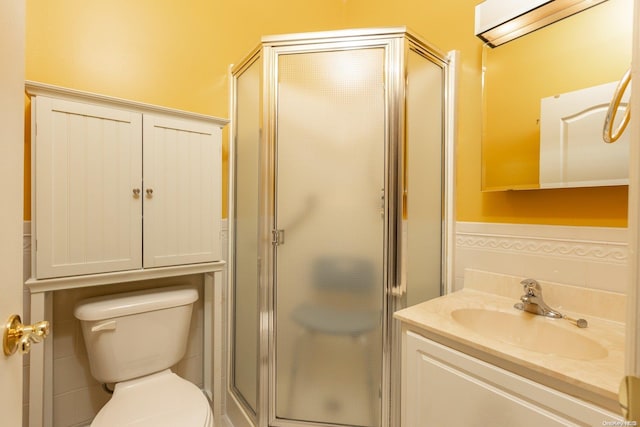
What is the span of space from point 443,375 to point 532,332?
16.7 inches

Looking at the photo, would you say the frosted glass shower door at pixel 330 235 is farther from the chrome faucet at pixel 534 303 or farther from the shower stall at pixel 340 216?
the chrome faucet at pixel 534 303

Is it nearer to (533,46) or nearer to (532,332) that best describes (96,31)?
(533,46)

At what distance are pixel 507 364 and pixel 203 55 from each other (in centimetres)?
198

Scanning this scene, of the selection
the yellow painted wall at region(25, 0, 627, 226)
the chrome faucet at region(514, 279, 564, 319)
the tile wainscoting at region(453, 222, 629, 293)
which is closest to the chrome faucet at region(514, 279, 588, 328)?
the chrome faucet at region(514, 279, 564, 319)

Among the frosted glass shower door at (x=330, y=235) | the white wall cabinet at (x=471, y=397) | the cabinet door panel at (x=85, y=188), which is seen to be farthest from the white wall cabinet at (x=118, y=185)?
the white wall cabinet at (x=471, y=397)

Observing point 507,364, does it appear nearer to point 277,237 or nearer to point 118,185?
point 277,237

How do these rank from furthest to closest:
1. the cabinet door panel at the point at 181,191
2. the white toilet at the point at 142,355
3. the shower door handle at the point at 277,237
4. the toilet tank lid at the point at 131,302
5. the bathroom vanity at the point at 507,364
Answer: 1. the shower door handle at the point at 277,237
2. the cabinet door panel at the point at 181,191
3. the toilet tank lid at the point at 131,302
4. the white toilet at the point at 142,355
5. the bathroom vanity at the point at 507,364

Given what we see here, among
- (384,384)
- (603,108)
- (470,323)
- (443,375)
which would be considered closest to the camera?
(443,375)

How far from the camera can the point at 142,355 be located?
1316 mm

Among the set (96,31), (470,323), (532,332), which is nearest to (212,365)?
(470,323)

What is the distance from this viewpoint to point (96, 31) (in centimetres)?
140

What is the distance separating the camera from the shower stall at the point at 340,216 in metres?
1.34

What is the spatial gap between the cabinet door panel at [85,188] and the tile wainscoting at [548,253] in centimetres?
155

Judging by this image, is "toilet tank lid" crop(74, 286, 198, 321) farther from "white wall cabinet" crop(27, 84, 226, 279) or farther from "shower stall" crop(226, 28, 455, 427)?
"shower stall" crop(226, 28, 455, 427)
